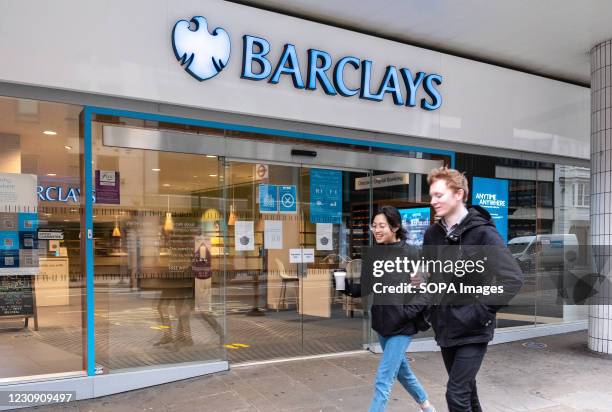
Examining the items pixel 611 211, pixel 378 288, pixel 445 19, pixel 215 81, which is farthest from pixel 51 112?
pixel 611 211

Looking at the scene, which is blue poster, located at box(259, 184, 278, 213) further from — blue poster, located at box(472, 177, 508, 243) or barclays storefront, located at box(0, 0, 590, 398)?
blue poster, located at box(472, 177, 508, 243)

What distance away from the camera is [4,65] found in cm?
439

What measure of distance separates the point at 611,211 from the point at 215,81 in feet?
17.6

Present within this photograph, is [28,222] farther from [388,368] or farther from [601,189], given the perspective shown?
[601,189]

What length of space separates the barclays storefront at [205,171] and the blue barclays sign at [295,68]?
0.07 feet

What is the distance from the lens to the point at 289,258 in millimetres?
6516

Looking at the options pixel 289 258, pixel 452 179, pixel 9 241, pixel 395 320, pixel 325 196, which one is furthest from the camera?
pixel 325 196

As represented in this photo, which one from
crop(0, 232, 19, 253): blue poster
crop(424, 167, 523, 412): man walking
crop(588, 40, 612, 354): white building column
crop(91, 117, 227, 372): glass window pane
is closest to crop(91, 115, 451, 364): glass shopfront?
crop(91, 117, 227, 372): glass window pane

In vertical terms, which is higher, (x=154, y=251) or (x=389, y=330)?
(x=154, y=251)

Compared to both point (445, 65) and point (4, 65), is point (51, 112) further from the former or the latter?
point (445, 65)

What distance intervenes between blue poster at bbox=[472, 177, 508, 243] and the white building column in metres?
1.25

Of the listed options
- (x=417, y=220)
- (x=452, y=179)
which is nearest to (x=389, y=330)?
(x=452, y=179)

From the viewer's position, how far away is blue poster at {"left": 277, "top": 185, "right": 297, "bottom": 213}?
645 centimetres

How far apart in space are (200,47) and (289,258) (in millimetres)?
2807
